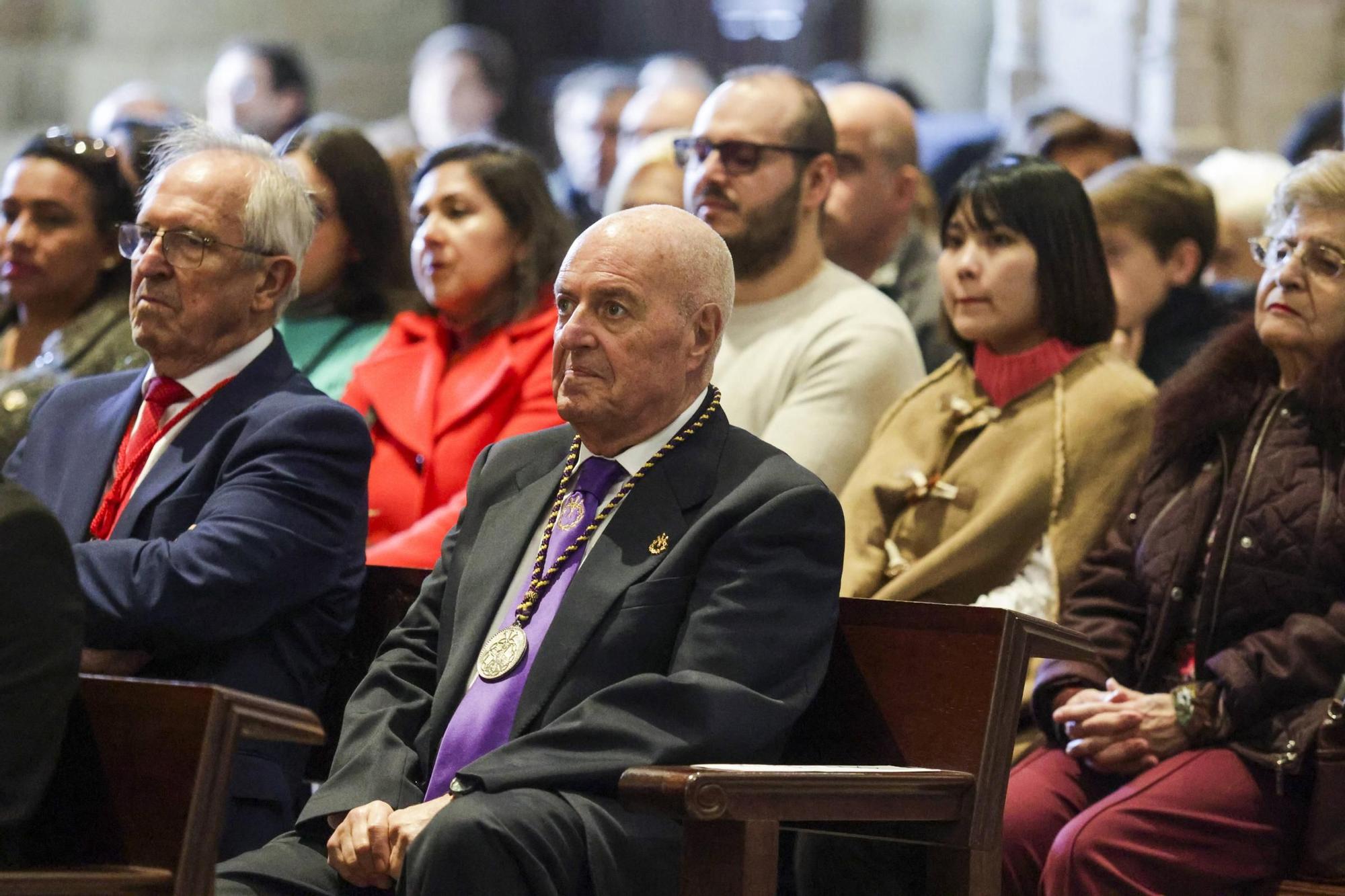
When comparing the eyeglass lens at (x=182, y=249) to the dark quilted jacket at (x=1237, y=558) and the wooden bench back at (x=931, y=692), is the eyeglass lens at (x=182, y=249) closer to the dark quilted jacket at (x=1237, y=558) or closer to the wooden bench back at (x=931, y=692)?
the wooden bench back at (x=931, y=692)

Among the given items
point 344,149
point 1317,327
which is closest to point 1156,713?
point 1317,327

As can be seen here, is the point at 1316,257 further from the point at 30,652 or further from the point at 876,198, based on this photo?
the point at 30,652

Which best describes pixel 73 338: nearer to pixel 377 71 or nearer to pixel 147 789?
pixel 147 789

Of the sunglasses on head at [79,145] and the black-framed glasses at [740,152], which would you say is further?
the sunglasses on head at [79,145]

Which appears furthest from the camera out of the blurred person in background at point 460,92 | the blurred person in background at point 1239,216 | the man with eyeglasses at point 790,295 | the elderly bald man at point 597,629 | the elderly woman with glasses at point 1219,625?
the blurred person in background at point 460,92

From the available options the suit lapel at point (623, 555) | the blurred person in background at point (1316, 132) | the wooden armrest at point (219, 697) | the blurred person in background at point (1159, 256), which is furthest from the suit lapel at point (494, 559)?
the blurred person in background at point (1316, 132)

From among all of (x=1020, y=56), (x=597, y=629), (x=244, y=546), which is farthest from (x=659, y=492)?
(x=1020, y=56)

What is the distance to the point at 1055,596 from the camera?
4.14 m

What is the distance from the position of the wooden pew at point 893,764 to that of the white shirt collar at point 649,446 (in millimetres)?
426

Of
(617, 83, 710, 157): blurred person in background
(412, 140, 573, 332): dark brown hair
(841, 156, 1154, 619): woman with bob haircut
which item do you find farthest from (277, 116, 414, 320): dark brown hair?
(841, 156, 1154, 619): woman with bob haircut

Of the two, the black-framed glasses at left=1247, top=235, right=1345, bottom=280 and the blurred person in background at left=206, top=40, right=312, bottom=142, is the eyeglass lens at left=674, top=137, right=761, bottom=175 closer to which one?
the black-framed glasses at left=1247, top=235, right=1345, bottom=280

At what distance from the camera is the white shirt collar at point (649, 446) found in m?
3.42

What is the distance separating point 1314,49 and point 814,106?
Answer: 15.7 feet

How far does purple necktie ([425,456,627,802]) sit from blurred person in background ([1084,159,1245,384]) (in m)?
2.18
